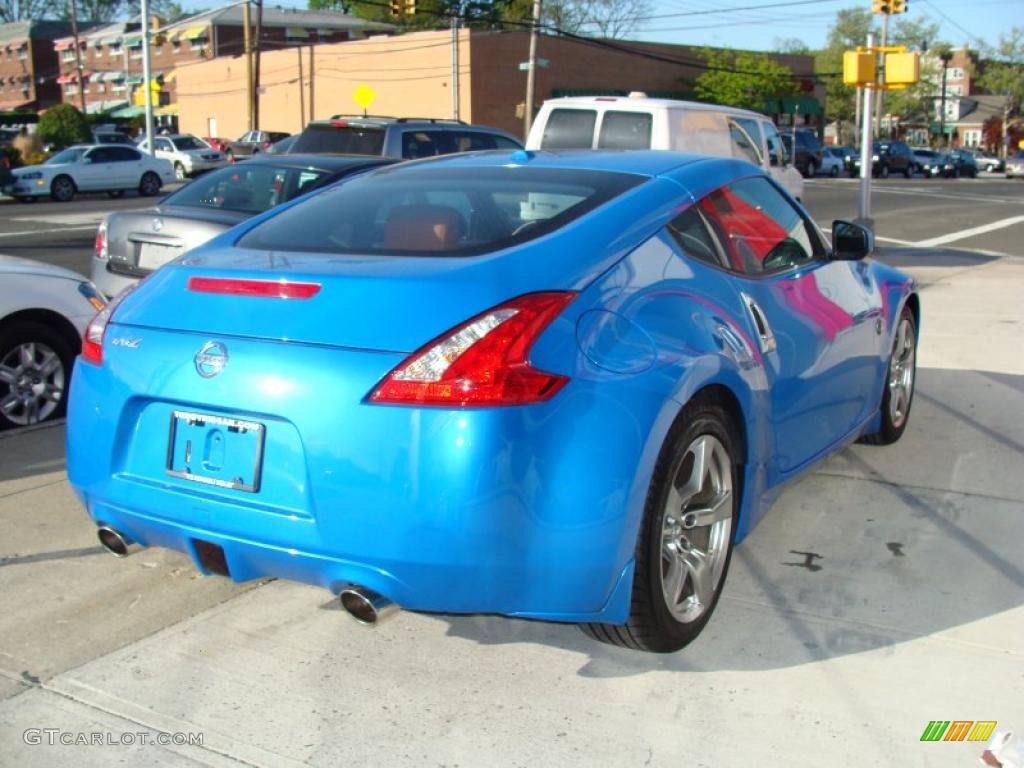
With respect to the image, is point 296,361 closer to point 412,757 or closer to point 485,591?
point 485,591

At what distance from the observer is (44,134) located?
150ft

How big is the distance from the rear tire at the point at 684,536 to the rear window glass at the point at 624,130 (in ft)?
33.8

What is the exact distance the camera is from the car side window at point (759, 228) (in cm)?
403

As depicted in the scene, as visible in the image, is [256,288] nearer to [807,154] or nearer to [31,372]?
[31,372]

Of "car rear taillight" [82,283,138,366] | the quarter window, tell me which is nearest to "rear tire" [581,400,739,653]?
"car rear taillight" [82,283,138,366]

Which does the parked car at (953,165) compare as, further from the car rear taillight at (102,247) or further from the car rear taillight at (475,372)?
the car rear taillight at (475,372)

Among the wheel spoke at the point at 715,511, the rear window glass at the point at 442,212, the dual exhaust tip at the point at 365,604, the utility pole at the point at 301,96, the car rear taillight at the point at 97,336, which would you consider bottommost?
the dual exhaust tip at the point at 365,604

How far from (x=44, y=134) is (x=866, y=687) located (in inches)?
1898

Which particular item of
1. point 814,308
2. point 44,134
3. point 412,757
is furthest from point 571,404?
point 44,134

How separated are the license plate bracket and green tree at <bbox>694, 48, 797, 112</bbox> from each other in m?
54.4

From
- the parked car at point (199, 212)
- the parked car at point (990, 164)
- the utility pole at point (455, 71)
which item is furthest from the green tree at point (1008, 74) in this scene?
the parked car at point (199, 212)

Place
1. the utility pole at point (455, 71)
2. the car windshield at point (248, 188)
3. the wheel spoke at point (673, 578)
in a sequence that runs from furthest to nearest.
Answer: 1. the utility pole at point (455, 71)
2. the car windshield at point (248, 188)
3. the wheel spoke at point (673, 578)

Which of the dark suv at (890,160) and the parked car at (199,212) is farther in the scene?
the dark suv at (890,160)

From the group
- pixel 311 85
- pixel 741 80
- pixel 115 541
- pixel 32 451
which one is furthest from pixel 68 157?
pixel 741 80
